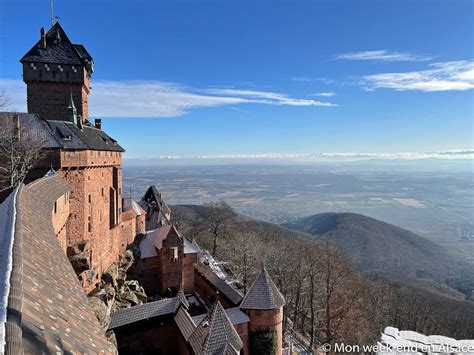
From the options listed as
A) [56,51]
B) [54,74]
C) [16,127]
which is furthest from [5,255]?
[56,51]

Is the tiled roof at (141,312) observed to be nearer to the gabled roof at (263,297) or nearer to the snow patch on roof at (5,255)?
the gabled roof at (263,297)

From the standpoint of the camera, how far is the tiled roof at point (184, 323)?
647 inches

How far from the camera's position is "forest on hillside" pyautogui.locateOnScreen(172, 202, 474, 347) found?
2575 centimetres

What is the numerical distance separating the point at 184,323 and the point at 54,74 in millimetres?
19866

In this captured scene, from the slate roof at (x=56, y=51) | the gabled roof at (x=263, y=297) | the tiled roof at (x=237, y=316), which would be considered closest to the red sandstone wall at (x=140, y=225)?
the slate roof at (x=56, y=51)

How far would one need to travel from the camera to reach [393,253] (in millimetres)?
92125

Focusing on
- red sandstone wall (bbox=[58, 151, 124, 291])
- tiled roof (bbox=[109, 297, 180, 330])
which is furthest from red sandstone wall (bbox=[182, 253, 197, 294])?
tiled roof (bbox=[109, 297, 180, 330])

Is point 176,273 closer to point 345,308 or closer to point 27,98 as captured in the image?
point 345,308

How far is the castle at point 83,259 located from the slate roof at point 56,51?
65mm

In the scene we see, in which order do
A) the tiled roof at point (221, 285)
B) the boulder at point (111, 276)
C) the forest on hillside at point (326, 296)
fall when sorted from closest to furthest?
the boulder at point (111, 276) → the tiled roof at point (221, 285) → the forest on hillside at point (326, 296)

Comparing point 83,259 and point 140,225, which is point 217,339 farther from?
point 140,225

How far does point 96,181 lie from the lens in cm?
1847

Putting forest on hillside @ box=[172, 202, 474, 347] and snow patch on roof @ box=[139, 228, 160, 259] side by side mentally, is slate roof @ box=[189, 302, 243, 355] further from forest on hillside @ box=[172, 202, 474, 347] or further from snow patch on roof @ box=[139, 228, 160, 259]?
forest on hillside @ box=[172, 202, 474, 347]

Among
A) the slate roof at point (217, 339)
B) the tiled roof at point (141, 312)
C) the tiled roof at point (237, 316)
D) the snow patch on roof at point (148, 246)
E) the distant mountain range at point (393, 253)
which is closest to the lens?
the slate roof at point (217, 339)
